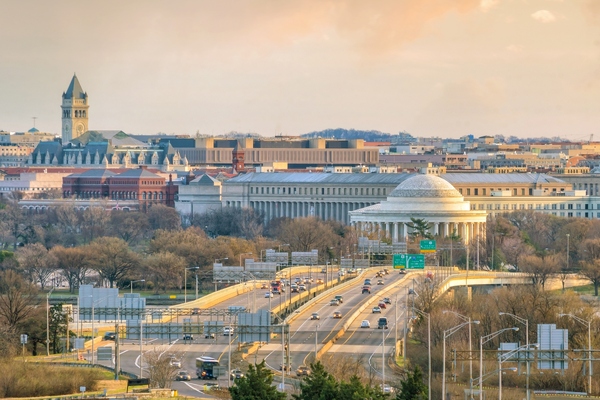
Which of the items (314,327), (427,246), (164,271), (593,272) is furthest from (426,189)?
(314,327)

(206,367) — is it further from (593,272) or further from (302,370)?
(593,272)

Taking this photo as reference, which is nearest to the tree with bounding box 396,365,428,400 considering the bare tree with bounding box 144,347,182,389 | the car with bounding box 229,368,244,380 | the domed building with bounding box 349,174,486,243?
the bare tree with bounding box 144,347,182,389

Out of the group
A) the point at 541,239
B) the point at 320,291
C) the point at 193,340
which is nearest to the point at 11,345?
the point at 193,340

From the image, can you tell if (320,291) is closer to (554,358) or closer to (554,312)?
(554,312)

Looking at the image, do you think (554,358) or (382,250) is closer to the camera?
(554,358)

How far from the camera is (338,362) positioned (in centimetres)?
8856

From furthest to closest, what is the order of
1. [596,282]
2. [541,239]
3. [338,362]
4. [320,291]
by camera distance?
[541,239] < [596,282] < [320,291] < [338,362]

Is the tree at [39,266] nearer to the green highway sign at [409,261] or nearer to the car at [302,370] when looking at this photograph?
the green highway sign at [409,261]

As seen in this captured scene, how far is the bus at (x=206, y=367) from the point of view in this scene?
88.0 meters

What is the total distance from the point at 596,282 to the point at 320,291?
2028 centimetres

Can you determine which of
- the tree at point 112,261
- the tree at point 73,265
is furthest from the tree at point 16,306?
the tree at point 73,265

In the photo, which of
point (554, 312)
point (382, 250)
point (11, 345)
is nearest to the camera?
point (11, 345)

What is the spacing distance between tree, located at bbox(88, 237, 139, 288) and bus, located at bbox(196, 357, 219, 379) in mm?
51142

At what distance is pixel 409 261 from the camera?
13750cm
